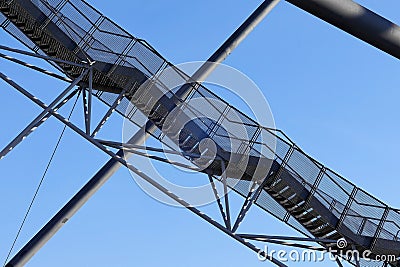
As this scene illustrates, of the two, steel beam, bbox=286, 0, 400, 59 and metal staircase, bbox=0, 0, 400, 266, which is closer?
steel beam, bbox=286, 0, 400, 59

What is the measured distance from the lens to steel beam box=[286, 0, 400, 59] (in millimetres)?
6160

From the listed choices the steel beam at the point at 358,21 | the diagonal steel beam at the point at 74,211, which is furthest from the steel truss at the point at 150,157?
the steel beam at the point at 358,21

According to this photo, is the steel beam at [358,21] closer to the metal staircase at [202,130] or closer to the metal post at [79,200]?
the metal staircase at [202,130]

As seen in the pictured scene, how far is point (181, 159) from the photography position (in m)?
19.1

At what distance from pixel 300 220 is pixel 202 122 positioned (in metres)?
4.11

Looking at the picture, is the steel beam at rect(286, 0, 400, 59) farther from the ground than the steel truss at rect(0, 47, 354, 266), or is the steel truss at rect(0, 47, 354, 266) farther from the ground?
the steel truss at rect(0, 47, 354, 266)

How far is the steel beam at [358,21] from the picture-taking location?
6160mm

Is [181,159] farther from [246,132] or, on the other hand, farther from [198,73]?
[198,73]

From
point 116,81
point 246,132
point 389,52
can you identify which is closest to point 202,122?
point 246,132

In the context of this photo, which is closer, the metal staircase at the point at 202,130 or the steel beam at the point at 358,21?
the steel beam at the point at 358,21

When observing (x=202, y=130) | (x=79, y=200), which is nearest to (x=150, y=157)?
(x=202, y=130)

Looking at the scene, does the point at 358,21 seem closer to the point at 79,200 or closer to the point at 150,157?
the point at 150,157

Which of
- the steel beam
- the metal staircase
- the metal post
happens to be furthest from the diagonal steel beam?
the steel beam

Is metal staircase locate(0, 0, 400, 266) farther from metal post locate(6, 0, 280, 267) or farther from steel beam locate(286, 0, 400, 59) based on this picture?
steel beam locate(286, 0, 400, 59)
